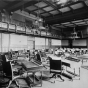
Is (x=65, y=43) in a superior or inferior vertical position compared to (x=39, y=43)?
superior

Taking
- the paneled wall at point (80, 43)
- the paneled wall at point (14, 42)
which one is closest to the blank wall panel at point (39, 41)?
the paneled wall at point (14, 42)

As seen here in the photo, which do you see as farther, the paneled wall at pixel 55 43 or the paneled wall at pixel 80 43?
the paneled wall at pixel 80 43

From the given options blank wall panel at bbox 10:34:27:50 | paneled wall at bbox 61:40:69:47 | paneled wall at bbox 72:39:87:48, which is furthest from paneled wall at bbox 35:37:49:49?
paneled wall at bbox 72:39:87:48

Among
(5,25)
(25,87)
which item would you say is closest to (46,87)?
(25,87)

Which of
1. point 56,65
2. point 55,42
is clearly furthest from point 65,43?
point 56,65

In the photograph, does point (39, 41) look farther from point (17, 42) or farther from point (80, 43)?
point (80, 43)

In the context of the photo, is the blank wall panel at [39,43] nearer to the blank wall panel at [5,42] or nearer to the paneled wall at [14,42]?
the paneled wall at [14,42]

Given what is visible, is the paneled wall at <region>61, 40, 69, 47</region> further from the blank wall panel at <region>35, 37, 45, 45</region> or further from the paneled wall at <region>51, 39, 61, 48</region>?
the blank wall panel at <region>35, 37, 45, 45</region>

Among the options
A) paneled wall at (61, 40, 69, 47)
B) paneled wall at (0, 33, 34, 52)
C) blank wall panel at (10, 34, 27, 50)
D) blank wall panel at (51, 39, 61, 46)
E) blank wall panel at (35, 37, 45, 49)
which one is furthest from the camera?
paneled wall at (61, 40, 69, 47)

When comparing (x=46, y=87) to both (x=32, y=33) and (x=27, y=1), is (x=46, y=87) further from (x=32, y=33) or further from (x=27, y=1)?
(x=32, y=33)

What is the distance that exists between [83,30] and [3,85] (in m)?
16.5

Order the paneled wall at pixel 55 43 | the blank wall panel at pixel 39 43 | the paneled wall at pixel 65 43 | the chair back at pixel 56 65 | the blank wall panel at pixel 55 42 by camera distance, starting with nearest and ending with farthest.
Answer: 1. the chair back at pixel 56 65
2. the blank wall panel at pixel 39 43
3. the paneled wall at pixel 55 43
4. the blank wall panel at pixel 55 42
5. the paneled wall at pixel 65 43

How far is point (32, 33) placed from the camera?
9703mm

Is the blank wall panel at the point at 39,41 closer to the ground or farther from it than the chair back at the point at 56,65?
farther from it
